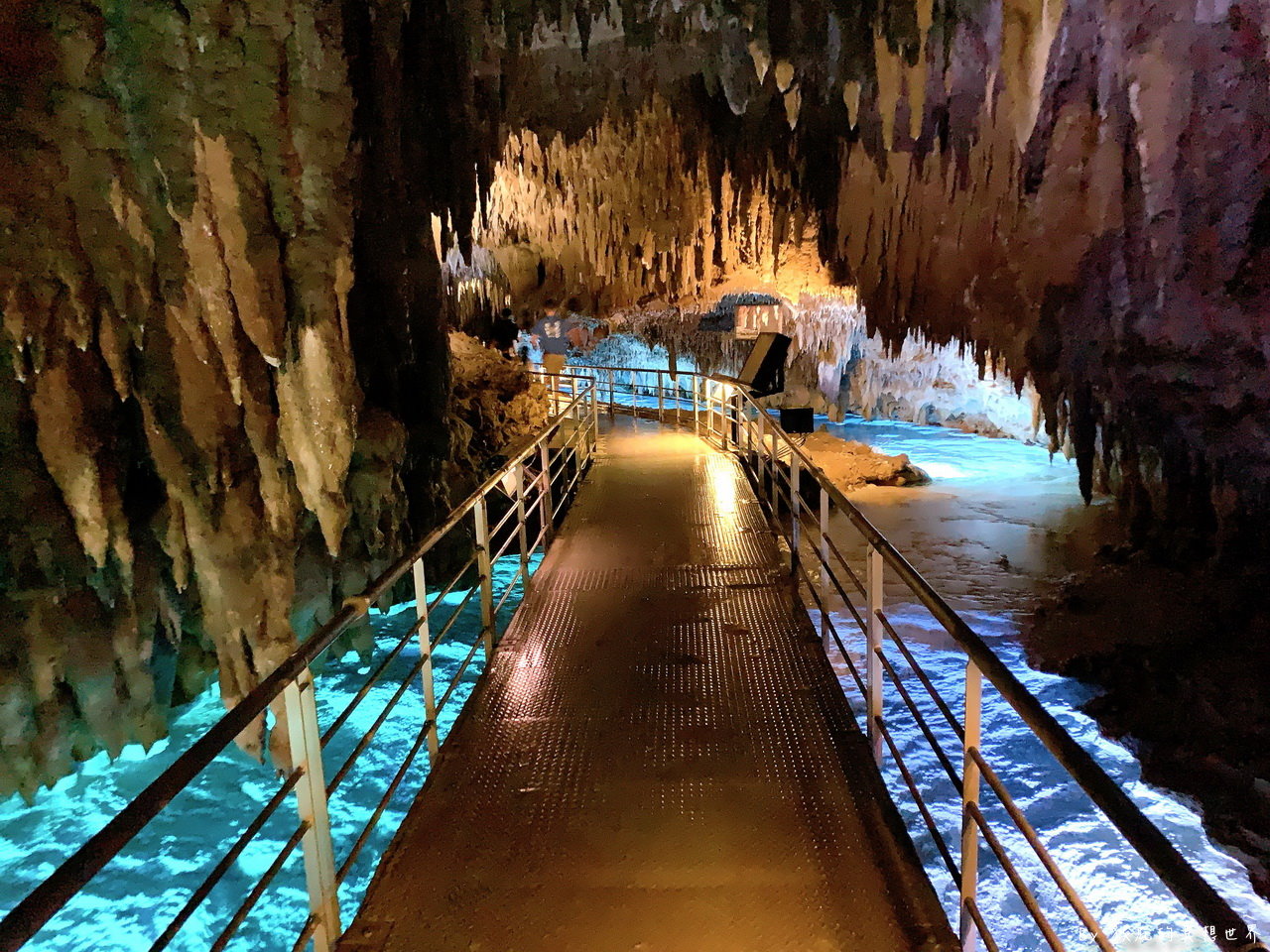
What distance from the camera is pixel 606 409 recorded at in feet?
57.7

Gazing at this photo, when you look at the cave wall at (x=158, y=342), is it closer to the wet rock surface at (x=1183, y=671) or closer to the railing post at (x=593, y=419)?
the railing post at (x=593, y=419)

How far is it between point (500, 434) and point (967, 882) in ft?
30.0

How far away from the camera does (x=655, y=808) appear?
2.61 metres

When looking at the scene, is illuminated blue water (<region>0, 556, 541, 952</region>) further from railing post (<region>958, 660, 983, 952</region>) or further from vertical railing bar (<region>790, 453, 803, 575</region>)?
railing post (<region>958, 660, 983, 952</region>)

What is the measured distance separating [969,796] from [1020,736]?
17.4 feet

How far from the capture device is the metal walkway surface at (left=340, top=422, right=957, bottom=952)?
2070 millimetres

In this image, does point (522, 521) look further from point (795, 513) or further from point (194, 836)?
point (194, 836)

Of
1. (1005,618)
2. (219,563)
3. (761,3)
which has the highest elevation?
(761,3)

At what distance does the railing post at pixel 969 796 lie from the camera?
1.84 metres

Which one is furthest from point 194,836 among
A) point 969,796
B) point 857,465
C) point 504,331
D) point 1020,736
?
point 504,331

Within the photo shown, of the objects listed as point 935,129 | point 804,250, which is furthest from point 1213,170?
point 804,250

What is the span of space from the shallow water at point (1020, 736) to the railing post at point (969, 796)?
70.6 inches

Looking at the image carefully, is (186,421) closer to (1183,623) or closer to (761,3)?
(761,3)

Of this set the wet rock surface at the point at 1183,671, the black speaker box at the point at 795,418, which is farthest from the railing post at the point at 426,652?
the black speaker box at the point at 795,418
